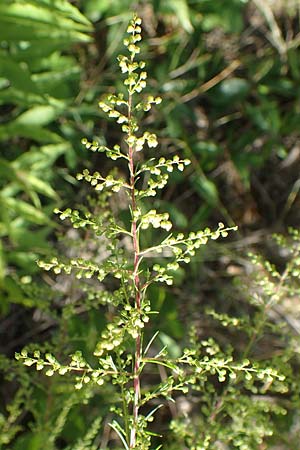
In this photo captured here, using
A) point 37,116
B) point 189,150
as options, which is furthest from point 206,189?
point 37,116

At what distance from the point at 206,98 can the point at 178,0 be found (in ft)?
2.05

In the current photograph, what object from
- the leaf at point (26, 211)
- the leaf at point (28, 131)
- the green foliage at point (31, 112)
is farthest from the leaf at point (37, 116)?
the leaf at point (26, 211)

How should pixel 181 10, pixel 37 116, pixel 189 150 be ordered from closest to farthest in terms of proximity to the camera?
pixel 37 116
pixel 181 10
pixel 189 150

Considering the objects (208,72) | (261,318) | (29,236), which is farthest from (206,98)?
(261,318)

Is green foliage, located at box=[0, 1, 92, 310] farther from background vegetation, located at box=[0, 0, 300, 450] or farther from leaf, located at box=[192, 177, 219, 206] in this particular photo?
leaf, located at box=[192, 177, 219, 206]

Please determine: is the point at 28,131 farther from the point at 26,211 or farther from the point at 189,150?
the point at 189,150

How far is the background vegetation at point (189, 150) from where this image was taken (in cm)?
282

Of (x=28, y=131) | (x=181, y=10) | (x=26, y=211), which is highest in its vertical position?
(x=181, y=10)

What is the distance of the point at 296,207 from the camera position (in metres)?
3.77

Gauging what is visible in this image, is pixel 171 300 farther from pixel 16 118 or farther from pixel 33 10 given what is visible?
pixel 33 10

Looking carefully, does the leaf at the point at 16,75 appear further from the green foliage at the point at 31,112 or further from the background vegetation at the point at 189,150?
the background vegetation at the point at 189,150

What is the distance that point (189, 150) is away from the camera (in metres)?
3.29

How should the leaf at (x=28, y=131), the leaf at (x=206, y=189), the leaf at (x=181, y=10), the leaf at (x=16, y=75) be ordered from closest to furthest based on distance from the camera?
the leaf at (x=16, y=75)
the leaf at (x=28, y=131)
the leaf at (x=181, y=10)
the leaf at (x=206, y=189)

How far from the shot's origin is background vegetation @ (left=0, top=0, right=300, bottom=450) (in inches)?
111
